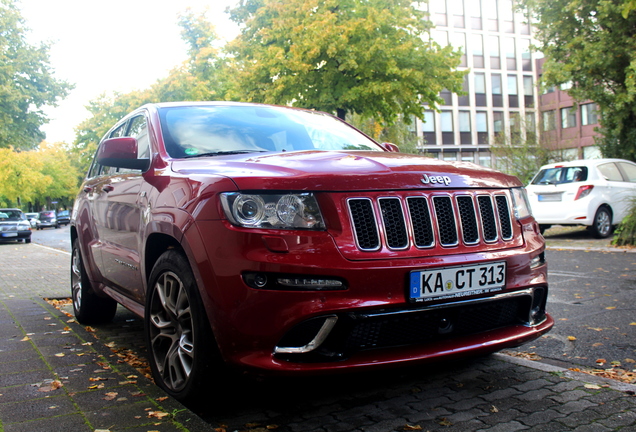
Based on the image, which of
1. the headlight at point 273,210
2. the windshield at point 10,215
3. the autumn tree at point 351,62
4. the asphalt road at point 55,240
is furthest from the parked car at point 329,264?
the windshield at point 10,215

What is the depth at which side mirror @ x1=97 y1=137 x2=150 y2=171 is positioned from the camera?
4.01 metres

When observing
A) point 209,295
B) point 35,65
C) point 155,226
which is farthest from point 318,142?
point 35,65

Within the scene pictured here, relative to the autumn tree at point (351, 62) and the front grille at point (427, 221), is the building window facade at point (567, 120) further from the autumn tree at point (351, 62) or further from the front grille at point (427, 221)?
the front grille at point (427, 221)

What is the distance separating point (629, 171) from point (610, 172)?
2.61 feet

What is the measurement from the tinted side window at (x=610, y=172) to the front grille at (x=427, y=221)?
1123cm

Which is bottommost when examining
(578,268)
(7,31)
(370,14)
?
(578,268)

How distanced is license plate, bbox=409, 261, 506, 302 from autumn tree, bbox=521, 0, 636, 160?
1544 cm

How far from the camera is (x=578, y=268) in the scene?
29.1ft

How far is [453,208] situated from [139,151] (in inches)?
93.1

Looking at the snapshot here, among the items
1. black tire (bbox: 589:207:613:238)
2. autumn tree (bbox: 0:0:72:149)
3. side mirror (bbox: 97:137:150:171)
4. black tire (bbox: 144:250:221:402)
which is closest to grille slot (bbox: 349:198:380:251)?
black tire (bbox: 144:250:221:402)

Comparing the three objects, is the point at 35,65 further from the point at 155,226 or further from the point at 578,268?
the point at 155,226

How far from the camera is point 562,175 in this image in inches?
534

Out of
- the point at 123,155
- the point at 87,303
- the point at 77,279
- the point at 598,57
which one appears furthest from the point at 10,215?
the point at 123,155

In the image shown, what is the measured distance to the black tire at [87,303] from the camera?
5.59 m
